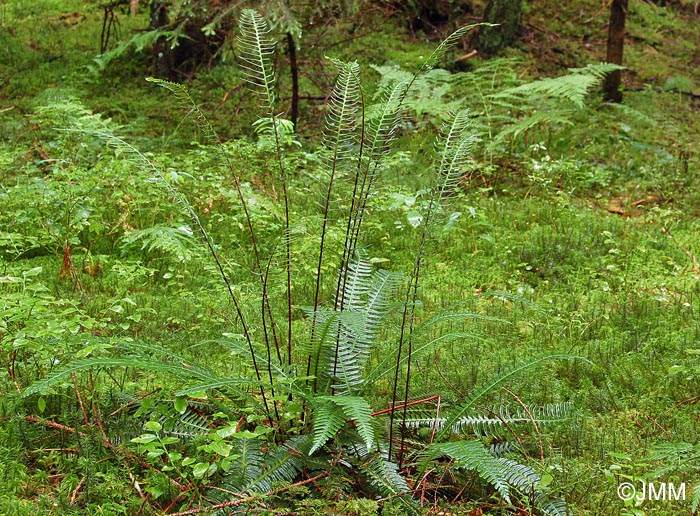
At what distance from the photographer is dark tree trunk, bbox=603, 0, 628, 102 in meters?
9.20

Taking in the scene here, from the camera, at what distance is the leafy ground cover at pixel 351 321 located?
3008mm

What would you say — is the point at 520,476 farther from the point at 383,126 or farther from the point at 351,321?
the point at 383,126

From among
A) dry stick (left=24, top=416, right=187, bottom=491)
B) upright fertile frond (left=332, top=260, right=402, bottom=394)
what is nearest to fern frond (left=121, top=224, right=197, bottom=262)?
upright fertile frond (left=332, top=260, right=402, bottom=394)

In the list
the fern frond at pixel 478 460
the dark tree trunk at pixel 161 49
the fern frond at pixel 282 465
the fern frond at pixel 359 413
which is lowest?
the fern frond at pixel 282 465

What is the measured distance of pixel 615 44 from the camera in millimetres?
9477

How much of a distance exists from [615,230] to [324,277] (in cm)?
281

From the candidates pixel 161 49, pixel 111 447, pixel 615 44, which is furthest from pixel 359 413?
pixel 161 49

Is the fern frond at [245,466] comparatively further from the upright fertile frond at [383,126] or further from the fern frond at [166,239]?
the fern frond at [166,239]

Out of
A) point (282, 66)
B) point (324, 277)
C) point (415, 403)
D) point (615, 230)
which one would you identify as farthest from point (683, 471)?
point (282, 66)

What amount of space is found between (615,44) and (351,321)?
26.9 ft

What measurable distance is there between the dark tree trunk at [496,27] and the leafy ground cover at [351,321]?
0.40 m

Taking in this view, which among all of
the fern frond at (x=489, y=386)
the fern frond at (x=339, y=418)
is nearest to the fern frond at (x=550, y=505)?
the fern frond at (x=489, y=386)

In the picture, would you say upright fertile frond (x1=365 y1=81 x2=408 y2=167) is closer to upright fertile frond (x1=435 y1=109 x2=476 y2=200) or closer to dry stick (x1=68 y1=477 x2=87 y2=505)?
upright fertile frond (x1=435 y1=109 x2=476 y2=200)

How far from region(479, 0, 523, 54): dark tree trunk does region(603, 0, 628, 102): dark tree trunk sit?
190 centimetres
